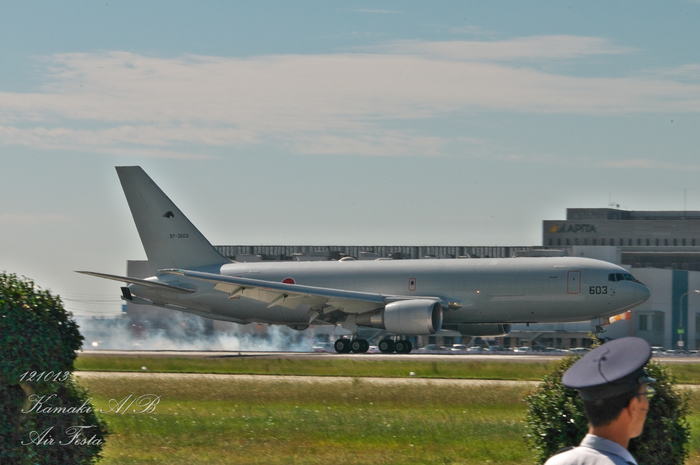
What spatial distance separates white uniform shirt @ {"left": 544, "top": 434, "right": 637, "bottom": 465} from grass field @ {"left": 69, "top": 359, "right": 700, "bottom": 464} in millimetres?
8609

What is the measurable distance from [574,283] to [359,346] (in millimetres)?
10329

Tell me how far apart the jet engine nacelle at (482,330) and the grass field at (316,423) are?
1776cm

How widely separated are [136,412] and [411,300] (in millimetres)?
22881

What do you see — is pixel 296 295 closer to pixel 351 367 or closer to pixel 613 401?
pixel 351 367

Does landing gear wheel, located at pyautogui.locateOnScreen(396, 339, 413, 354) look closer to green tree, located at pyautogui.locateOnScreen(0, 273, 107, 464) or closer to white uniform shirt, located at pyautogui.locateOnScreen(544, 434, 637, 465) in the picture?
green tree, located at pyautogui.locateOnScreen(0, 273, 107, 464)

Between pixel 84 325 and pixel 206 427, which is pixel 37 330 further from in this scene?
pixel 84 325

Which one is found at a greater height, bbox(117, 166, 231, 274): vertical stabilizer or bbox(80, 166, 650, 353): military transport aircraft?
bbox(117, 166, 231, 274): vertical stabilizer

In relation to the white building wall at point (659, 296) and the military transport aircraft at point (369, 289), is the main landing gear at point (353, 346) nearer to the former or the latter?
the military transport aircraft at point (369, 289)

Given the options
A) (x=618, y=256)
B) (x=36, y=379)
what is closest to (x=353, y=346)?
(x=36, y=379)

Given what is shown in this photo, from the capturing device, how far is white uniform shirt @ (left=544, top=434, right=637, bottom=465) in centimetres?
406

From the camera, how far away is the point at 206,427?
50.1 feet

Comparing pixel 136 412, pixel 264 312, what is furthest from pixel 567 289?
pixel 136 412

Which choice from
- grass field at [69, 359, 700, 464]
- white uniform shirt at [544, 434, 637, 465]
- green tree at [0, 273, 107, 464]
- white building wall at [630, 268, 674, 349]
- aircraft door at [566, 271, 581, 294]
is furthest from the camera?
white building wall at [630, 268, 674, 349]

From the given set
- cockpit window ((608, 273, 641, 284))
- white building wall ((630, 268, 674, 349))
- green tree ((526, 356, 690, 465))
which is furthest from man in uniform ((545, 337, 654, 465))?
white building wall ((630, 268, 674, 349))
